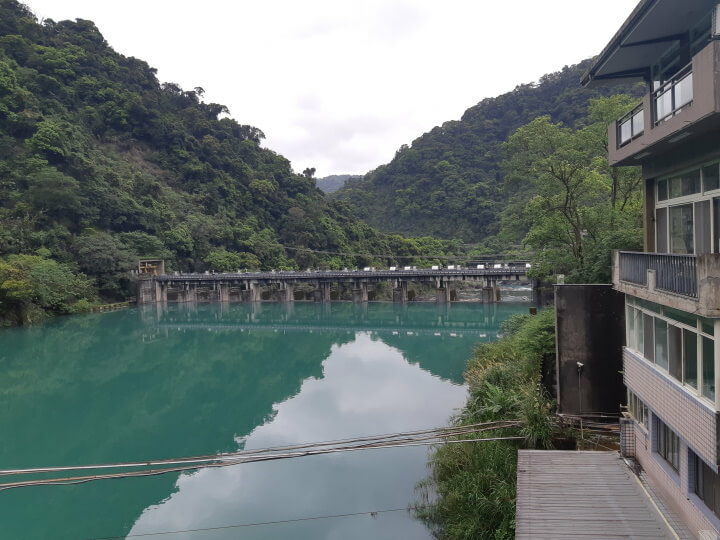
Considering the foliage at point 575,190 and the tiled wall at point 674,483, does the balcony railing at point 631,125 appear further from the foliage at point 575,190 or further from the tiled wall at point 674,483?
the foliage at point 575,190

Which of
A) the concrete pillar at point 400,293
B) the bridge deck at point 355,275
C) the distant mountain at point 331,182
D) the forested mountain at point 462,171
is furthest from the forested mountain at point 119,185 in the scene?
the distant mountain at point 331,182

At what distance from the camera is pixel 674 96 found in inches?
207

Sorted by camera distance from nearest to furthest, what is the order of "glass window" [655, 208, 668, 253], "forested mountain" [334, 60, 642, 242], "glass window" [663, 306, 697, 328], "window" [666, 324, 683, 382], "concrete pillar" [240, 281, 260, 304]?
"glass window" [663, 306, 697, 328]
"window" [666, 324, 683, 382]
"glass window" [655, 208, 668, 253]
"concrete pillar" [240, 281, 260, 304]
"forested mountain" [334, 60, 642, 242]

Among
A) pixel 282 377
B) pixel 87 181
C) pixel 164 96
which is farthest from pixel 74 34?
pixel 282 377

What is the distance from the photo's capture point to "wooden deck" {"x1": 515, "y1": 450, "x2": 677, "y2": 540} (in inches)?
207

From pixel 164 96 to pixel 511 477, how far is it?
244 feet

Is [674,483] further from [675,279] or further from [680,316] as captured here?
[675,279]

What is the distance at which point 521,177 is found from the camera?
19.3m

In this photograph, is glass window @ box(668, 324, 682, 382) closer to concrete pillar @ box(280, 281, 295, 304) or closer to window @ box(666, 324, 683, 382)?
window @ box(666, 324, 683, 382)

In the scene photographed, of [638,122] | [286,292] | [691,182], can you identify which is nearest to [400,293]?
[286,292]

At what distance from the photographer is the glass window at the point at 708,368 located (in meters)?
4.49

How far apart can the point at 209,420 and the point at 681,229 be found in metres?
12.7

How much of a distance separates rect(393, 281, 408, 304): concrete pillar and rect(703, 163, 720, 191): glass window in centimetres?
3688

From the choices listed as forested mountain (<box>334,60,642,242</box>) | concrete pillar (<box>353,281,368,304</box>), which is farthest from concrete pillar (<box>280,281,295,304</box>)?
forested mountain (<box>334,60,642,242</box>)
